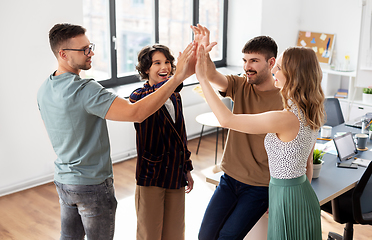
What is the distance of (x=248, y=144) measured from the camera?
2.33 meters

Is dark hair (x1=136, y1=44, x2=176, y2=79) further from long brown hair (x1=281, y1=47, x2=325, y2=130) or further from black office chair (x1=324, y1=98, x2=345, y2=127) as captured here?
black office chair (x1=324, y1=98, x2=345, y2=127)

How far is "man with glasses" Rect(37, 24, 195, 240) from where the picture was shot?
1853mm

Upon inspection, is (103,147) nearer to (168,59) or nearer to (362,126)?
(168,59)

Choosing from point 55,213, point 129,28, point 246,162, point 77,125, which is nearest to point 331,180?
point 246,162

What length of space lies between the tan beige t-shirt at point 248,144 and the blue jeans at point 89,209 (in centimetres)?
74

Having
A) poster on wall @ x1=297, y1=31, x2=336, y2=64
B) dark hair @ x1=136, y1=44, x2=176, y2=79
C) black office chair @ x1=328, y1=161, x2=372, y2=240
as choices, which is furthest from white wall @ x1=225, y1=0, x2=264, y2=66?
dark hair @ x1=136, y1=44, x2=176, y2=79

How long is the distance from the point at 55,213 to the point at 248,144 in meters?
2.10

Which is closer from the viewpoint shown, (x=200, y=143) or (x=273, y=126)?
(x=273, y=126)

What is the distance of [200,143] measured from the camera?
562cm

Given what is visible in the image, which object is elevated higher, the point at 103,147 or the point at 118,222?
the point at 103,147

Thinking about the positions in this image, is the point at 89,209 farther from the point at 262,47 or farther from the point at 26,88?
the point at 26,88

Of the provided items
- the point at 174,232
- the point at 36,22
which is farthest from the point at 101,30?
the point at 174,232

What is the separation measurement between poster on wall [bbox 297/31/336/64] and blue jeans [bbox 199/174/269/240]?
4.63 m

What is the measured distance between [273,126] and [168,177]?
2.21 feet
